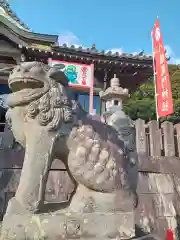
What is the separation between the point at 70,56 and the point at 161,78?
3587mm

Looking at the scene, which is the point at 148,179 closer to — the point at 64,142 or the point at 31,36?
the point at 64,142

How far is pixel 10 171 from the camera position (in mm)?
5492

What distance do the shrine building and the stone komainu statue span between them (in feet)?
26.2

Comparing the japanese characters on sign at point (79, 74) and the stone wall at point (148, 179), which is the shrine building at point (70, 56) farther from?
the stone wall at point (148, 179)

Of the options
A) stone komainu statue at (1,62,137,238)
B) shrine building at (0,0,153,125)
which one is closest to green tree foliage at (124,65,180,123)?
shrine building at (0,0,153,125)

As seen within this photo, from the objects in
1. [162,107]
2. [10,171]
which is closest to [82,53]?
[162,107]

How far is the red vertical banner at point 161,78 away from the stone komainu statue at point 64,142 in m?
7.02

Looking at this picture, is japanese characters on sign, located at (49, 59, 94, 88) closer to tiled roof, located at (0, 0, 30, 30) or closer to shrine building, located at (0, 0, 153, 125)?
shrine building, located at (0, 0, 153, 125)

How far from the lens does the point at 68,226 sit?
1.89 meters

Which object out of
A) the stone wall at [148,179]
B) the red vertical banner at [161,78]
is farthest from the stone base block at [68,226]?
the red vertical banner at [161,78]

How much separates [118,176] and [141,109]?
19.0 metres

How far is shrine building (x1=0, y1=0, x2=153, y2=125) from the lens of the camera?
9.91 m

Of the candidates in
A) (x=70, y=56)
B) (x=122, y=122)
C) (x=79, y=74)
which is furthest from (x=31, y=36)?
(x=122, y=122)

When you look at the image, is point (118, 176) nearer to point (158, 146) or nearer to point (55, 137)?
point (55, 137)
